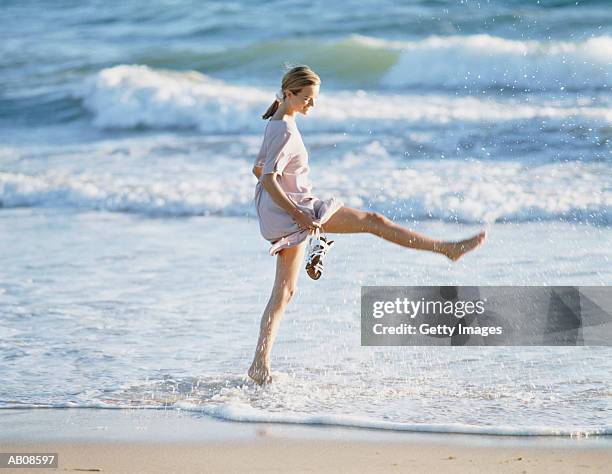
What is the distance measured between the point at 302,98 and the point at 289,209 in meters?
0.49

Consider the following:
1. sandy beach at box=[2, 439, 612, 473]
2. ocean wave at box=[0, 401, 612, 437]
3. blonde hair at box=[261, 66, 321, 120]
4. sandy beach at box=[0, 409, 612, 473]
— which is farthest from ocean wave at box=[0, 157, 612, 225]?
sandy beach at box=[2, 439, 612, 473]

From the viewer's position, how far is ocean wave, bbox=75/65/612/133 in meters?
14.7

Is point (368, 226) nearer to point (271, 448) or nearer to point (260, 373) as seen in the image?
point (260, 373)

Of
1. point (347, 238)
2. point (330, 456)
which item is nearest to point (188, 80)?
point (347, 238)

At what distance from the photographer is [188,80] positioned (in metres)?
18.0

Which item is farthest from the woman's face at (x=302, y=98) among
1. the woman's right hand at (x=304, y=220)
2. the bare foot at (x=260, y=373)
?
the bare foot at (x=260, y=373)

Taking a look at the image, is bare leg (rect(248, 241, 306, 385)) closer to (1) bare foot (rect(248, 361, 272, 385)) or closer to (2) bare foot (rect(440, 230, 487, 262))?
(1) bare foot (rect(248, 361, 272, 385))

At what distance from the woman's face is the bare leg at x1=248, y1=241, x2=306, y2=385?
62 centimetres

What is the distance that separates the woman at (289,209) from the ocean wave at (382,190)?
4682mm

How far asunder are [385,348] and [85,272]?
2884 millimetres

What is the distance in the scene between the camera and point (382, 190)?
1122cm

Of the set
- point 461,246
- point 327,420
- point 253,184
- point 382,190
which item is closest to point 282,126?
point 461,246

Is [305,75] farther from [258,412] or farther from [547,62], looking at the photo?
[547,62]

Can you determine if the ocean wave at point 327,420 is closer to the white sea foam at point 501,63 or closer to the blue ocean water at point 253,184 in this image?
the blue ocean water at point 253,184
